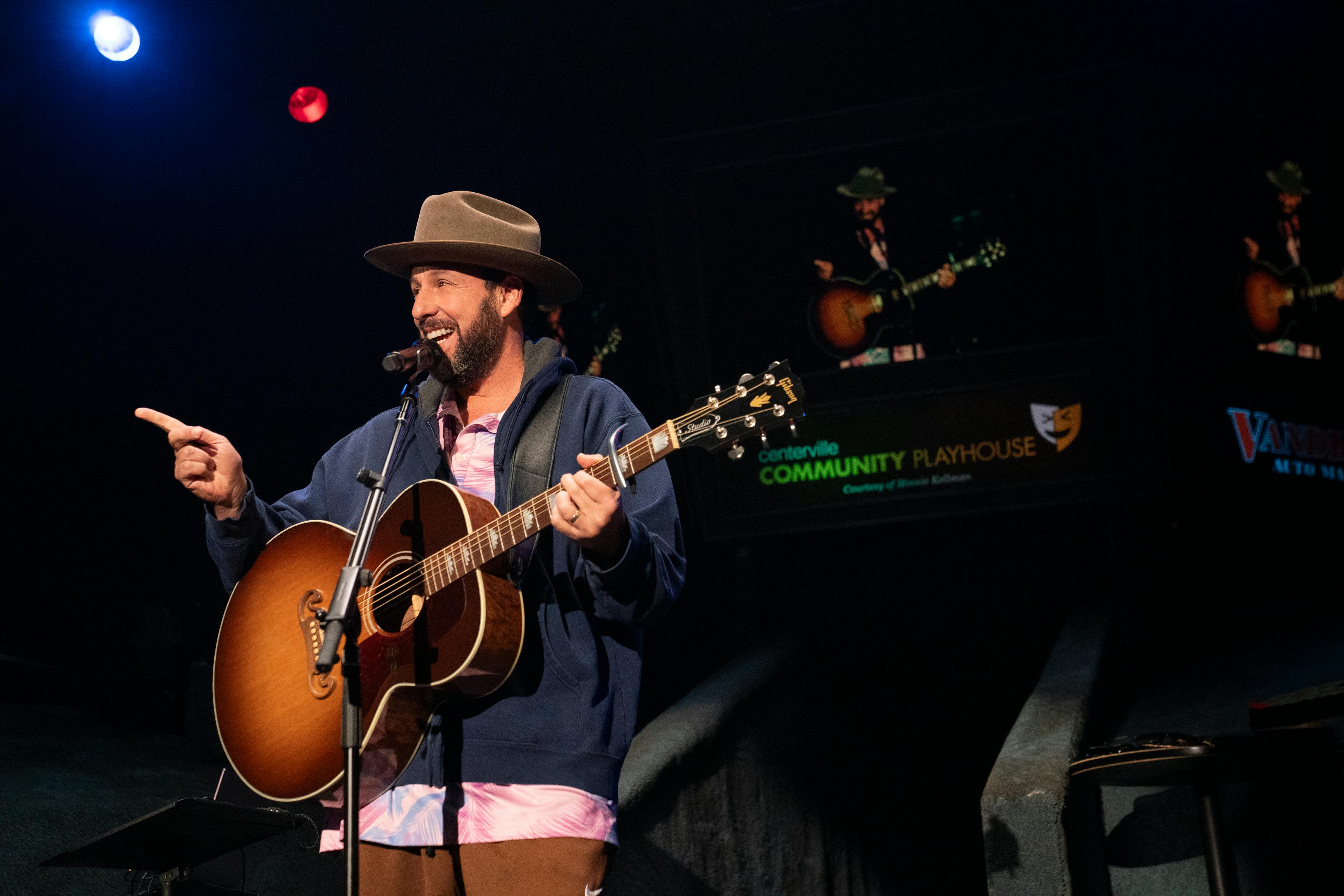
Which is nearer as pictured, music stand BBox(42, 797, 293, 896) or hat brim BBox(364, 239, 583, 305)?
music stand BBox(42, 797, 293, 896)

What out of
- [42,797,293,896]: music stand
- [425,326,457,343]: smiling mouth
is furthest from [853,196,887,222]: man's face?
[42,797,293,896]: music stand

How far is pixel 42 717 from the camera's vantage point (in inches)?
239

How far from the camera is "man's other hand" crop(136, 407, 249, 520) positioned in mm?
→ 2617

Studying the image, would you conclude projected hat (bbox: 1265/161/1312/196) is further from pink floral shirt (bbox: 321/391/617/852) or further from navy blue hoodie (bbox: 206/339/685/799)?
pink floral shirt (bbox: 321/391/617/852)

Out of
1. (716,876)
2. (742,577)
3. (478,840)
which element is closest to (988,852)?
(716,876)

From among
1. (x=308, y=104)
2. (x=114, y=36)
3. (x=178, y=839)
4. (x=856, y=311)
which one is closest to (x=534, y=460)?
(x=178, y=839)

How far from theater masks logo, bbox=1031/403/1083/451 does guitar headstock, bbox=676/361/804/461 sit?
676 cm

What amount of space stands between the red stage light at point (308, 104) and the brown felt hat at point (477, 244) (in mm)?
3146

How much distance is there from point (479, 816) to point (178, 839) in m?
1.04

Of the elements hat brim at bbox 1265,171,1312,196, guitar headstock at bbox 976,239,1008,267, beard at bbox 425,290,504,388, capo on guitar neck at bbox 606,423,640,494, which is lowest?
capo on guitar neck at bbox 606,423,640,494

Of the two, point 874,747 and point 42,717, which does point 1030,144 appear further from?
point 42,717

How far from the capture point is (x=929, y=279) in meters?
8.86

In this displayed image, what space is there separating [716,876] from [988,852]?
6.23ft

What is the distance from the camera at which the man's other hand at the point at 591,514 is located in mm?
2225
